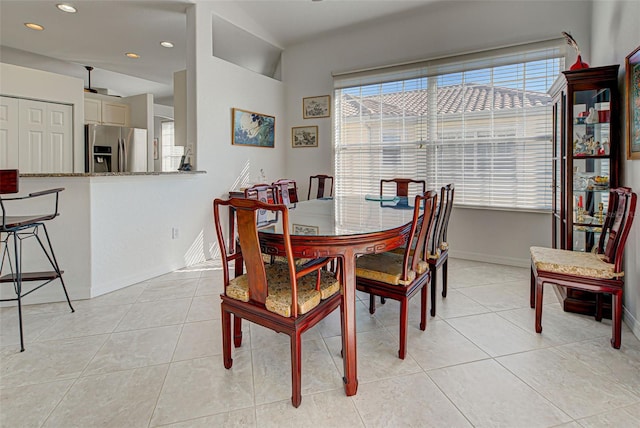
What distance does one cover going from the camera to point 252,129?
4.84 meters

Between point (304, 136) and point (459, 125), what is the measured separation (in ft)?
7.48

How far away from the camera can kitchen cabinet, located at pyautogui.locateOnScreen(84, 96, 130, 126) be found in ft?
18.3

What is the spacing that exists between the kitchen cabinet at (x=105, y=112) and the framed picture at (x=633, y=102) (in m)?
6.68

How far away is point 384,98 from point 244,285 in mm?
3691

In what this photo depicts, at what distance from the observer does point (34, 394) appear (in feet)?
5.51

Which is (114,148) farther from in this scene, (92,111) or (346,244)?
(346,244)

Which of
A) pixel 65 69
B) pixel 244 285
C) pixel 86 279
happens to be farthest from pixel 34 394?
pixel 65 69

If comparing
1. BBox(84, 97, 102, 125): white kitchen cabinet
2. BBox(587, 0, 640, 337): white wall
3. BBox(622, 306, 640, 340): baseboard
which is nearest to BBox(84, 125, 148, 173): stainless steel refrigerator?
BBox(84, 97, 102, 125): white kitchen cabinet

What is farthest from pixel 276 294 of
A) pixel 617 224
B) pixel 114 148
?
pixel 114 148

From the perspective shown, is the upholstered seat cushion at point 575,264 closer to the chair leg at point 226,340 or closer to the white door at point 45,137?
the chair leg at point 226,340

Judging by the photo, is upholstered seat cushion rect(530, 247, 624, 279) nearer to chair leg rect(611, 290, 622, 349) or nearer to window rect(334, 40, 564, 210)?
chair leg rect(611, 290, 622, 349)

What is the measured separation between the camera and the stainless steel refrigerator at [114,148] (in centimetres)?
521

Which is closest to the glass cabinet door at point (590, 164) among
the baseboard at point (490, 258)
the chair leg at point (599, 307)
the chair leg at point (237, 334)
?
the chair leg at point (599, 307)

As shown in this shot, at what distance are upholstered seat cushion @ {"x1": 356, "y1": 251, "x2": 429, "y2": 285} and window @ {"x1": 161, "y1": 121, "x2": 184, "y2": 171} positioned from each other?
21.1 feet
